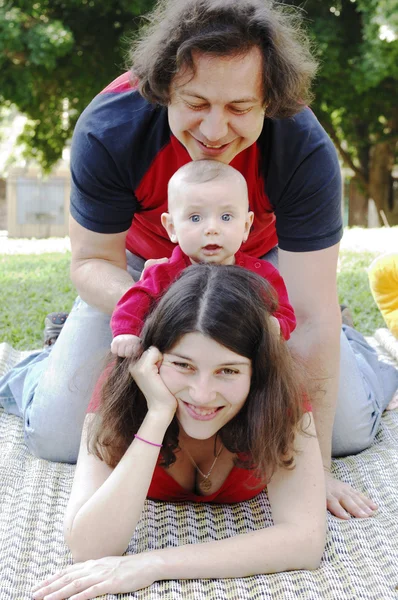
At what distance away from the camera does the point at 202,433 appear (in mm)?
2158

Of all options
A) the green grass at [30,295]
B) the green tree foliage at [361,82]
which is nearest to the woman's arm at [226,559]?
the green grass at [30,295]

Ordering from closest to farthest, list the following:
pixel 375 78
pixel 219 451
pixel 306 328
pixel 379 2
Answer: pixel 219 451 < pixel 306 328 < pixel 379 2 < pixel 375 78

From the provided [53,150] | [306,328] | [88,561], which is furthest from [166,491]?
[53,150]

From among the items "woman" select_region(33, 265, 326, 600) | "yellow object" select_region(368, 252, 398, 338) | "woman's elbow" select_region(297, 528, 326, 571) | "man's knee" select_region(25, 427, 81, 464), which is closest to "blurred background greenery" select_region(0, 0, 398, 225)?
"yellow object" select_region(368, 252, 398, 338)

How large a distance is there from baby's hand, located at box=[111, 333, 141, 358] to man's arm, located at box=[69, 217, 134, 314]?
1.50 feet

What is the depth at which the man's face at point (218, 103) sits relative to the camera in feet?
7.35

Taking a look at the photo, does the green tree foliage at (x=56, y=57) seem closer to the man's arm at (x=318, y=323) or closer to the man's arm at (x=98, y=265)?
the man's arm at (x=98, y=265)

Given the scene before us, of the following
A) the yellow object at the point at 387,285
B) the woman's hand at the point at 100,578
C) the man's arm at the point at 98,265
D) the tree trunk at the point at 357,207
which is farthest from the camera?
the tree trunk at the point at 357,207

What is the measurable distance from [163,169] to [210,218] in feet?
1.65

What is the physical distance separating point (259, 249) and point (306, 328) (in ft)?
1.38

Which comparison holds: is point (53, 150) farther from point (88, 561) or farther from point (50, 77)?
point (88, 561)

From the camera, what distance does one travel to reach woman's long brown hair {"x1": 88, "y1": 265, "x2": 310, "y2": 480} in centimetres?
210

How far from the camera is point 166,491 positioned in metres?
2.52

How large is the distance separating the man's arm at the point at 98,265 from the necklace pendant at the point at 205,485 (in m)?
0.62
